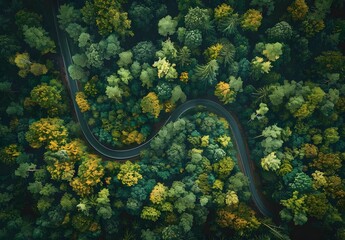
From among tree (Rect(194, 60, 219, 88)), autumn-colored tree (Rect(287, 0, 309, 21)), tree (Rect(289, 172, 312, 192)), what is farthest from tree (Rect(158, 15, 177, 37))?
tree (Rect(289, 172, 312, 192))

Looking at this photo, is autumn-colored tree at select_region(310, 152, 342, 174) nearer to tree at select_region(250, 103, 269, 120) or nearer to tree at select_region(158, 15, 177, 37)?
tree at select_region(250, 103, 269, 120)

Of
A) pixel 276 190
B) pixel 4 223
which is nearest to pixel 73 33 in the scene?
pixel 4 223

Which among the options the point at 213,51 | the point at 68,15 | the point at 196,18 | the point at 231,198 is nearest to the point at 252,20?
the point at 213,51

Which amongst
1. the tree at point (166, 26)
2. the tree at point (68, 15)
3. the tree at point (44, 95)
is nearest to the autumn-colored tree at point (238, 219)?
the tree at point (166, 26)

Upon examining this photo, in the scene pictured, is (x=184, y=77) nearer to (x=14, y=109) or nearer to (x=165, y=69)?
(x=165, y=69)

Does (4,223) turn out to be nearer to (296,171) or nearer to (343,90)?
(296,171)

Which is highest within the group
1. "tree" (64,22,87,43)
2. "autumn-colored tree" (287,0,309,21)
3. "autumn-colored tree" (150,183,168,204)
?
"autumn-colored tree" (287,0,309,21)
